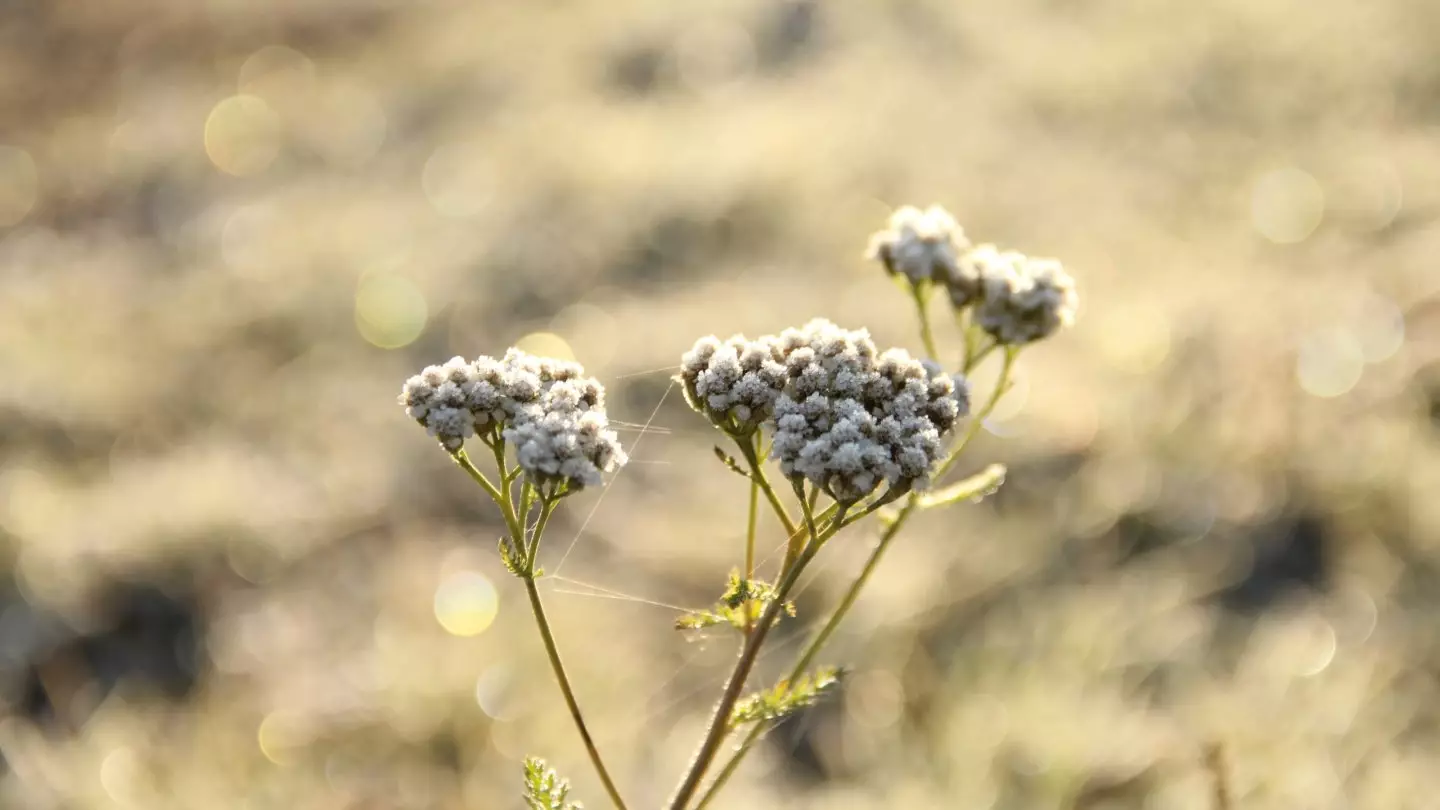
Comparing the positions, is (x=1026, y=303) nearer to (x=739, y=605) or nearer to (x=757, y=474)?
(x=757, y=474)

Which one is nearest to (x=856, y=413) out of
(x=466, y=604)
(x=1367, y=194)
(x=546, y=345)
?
(x=466, y=604)


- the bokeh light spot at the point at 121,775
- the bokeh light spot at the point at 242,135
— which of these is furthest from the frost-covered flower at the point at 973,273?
the bokeh light spot at the point at 242,135

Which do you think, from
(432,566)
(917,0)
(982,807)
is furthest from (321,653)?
(917,0)

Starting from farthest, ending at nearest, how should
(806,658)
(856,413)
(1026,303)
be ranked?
(1026,303)
(806,658)
(856,413)

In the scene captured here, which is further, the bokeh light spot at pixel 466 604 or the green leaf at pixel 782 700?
the bokeh light spot at pixel 466 604

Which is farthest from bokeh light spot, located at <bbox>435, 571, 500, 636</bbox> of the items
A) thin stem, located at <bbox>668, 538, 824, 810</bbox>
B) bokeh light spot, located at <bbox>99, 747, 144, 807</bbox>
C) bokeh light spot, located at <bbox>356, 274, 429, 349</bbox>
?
thin stem, located at <bbox>668, 538, 824, 810</bbox>

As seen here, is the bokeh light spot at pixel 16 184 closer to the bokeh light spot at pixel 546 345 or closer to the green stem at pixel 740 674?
the bokeh light spot at pixel 546 345

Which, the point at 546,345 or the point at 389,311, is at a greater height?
the point at 389,311
